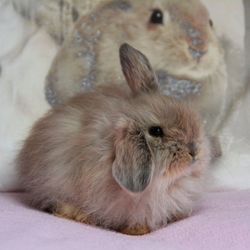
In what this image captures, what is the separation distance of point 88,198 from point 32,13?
833mm

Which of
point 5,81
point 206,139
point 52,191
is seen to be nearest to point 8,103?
point 5,81

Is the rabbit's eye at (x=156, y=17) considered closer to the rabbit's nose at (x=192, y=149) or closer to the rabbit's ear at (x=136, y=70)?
the rabbit's ear at (x=136, y=70)

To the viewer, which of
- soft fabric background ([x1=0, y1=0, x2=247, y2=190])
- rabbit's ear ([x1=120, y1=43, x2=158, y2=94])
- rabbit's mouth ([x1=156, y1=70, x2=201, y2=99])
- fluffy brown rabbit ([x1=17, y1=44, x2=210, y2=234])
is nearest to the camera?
fluffy brown rabbit ([x1=17, y1=44, x2=210, y2=234])

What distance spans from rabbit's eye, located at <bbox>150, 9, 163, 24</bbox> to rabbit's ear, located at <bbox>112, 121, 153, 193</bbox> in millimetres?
757

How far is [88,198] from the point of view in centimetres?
154

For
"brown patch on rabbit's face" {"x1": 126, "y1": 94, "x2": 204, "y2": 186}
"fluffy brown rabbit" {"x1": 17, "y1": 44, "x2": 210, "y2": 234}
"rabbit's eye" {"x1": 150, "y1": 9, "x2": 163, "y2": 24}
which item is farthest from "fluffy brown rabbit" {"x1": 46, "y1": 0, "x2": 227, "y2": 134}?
"brown patch on rabbit's face" {"x1": 126, "y1": 94, "x2": 204, "y2": 186}

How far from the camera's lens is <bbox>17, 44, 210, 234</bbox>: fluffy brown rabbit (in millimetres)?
1479

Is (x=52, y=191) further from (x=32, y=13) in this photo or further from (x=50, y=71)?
(x=32, y=13)

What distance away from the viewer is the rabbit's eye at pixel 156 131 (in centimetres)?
151

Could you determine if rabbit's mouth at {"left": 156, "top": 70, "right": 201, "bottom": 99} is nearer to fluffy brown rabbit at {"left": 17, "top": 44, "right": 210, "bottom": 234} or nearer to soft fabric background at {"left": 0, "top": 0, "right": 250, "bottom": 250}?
soft fabric background at {"left": 0, "top": 0, "right": 250, "bottom": 250}

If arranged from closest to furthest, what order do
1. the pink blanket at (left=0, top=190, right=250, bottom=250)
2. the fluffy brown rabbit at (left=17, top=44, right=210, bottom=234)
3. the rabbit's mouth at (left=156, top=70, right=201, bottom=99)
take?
the pink blanket at (left=0, top=190, right=250, bottom=250)
the fluffy brown rabbit at (left=17, top=44, right=210, bottom=234)
the rabbit's mouth at (left=156, top=70, right=201, bottom=99)

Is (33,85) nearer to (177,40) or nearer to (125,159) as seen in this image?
(177,40)

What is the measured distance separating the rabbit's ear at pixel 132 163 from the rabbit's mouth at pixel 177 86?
26.0 inches

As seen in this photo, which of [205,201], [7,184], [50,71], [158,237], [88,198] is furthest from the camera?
[50,71]
